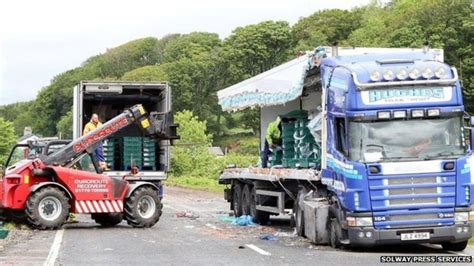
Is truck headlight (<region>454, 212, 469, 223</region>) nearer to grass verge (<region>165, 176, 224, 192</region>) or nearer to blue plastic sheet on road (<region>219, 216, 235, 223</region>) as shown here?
blue plastic sheet on road (<region>219, 216, 235, 223</region>)

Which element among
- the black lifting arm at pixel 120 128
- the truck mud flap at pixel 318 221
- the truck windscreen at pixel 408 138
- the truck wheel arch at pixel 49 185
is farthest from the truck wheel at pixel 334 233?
the truck wheel arch at pixel 49 185

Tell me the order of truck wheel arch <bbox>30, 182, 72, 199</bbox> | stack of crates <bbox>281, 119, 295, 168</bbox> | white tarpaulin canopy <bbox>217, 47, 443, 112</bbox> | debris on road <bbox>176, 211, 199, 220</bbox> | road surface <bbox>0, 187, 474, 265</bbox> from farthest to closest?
debris on road <bbox>176, 211, 199, 220</bbox>
stack of crates <bbox>281, 119, 295, 168</bbox>
truck wheel arch <bbox>30, 182, 72, 199</bbox>
white tarpaulin canopy <bbox>217, 47, 443, 112</bbox>
road surface <bbox>0, 187, 474, 265</bbox>

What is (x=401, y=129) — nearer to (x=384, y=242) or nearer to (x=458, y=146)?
(x=458, y=146)

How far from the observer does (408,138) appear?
14023 mm

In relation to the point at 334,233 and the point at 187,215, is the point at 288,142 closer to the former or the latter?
the point at 334,233

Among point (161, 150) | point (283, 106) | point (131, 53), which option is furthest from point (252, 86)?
point (131, 53)

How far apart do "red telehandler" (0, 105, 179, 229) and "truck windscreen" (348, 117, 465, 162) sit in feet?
24.6

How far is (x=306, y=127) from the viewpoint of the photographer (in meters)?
18.0

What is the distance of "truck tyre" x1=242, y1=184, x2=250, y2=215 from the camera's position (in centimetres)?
2253

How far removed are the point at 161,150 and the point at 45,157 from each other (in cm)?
418

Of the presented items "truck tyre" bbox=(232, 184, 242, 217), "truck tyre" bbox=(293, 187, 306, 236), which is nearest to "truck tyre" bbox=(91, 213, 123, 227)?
"truck tyre" bbox=(232, 184, 242, 217)

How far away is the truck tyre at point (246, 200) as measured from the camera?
22531mm

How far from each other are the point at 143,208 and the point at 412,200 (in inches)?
328

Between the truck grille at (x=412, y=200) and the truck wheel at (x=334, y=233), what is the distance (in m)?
1.09
